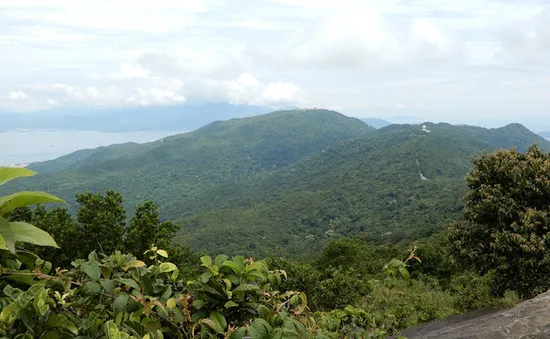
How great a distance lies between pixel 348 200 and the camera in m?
100

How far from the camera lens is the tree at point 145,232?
14.7 metres

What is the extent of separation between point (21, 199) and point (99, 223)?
14.3 m

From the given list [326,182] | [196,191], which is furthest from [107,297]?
[196,191]

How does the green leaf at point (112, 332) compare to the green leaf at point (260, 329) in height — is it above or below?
above

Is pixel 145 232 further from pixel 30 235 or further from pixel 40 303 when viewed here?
pixel 40 303

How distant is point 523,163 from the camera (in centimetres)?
1048

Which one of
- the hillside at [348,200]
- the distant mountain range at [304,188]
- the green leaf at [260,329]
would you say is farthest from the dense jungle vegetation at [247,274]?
the distant mountain range at [304,188]

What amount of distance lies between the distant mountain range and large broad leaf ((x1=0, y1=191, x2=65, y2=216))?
154 ft

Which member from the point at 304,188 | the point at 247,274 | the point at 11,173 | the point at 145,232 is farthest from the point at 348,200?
the point at 11,173

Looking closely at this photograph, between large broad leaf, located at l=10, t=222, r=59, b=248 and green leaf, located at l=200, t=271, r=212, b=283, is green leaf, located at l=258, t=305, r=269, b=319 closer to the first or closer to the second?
green leaf, located at l=200, t=271, r=212, b=283

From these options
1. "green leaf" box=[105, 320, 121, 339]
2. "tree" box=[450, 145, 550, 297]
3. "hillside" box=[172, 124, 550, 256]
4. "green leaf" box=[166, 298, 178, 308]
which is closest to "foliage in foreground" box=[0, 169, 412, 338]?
"green leaf" box=[166, 298, 178, 308]

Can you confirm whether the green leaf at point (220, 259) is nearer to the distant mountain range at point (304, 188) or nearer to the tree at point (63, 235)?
the tree at point (63, 235)

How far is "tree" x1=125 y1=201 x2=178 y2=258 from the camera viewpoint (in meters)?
14.7

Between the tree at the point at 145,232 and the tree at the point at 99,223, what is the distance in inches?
14.3
